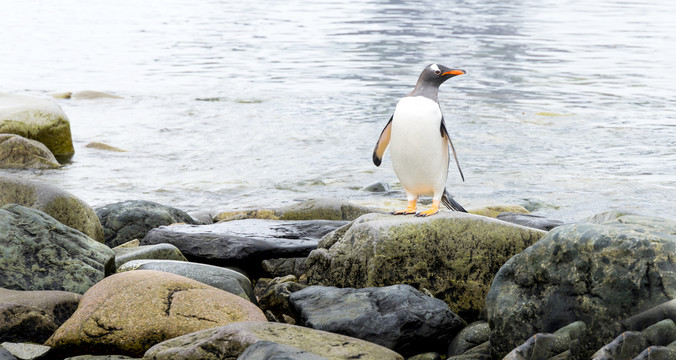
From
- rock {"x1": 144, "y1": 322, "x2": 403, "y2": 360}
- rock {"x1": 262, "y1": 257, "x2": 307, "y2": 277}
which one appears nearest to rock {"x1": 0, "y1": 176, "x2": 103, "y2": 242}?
rock {"x1": 262, "y1": 257, "x2": 307, "y2": 277}

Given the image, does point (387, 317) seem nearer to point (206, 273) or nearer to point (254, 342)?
point (254, 342)

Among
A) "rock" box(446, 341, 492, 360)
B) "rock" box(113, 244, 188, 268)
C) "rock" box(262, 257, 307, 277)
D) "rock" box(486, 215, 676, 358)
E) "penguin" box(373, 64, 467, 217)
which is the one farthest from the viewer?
"rock" box(262, 257, 307, 277)

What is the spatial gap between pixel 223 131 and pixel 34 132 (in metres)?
3.73

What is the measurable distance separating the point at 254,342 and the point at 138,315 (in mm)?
959

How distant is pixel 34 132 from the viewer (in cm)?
1291

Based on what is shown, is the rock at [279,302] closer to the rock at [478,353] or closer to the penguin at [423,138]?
the penguin at [423,138]

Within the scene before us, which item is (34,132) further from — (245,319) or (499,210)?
(245,319)

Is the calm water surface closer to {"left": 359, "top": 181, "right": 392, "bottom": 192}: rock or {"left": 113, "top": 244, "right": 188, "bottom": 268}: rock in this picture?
{"left": 359, "top": 181, "right": 392, "bottom": 192}: rock

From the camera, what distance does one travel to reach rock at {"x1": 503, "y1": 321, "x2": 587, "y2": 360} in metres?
3.70

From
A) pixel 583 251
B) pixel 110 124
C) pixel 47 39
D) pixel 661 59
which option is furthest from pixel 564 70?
pixel 47 39

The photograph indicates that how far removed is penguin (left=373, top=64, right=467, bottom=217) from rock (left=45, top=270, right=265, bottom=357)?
161cm

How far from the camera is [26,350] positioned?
444 centimetres

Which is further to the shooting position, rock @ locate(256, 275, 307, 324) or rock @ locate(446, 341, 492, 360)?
rock @ locate(256, 275, 307, 324)

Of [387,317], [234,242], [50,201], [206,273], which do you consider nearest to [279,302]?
[206,273]
